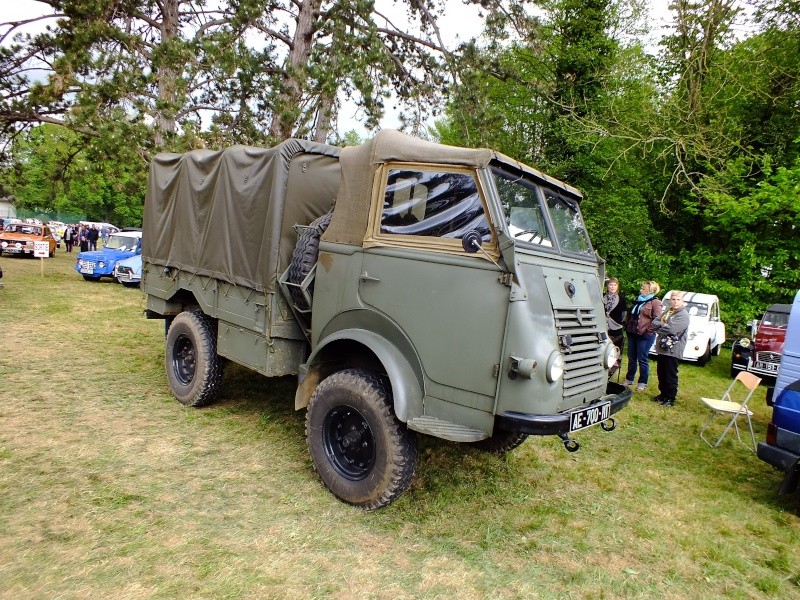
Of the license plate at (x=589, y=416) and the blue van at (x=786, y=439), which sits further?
the blue van at (x=786, y=439)

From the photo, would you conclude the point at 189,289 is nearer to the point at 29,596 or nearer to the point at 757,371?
the point at 29,596

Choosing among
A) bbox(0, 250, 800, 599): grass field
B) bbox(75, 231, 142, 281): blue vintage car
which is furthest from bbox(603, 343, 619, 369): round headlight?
bbox(75, 231, 142, 281): blue vintage car

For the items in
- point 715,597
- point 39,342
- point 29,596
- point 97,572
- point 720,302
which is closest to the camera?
point 29,596

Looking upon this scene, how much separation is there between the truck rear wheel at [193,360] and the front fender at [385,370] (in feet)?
5.15

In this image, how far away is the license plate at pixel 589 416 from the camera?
3.29 m

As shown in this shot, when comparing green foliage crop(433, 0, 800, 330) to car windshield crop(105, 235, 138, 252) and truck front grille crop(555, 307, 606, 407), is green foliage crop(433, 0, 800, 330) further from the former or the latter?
car windshield crop(105, 235, 138, 252)

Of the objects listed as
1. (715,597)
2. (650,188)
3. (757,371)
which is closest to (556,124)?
(650,188)

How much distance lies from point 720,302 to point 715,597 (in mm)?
11542

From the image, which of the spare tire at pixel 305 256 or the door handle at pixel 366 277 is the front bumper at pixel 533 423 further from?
the spare tire at pixel 305 256

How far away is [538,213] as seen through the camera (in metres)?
3.92

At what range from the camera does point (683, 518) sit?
161 inches

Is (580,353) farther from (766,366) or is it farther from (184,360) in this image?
(766,366)

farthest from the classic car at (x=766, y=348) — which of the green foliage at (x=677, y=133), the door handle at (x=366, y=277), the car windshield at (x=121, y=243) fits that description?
the car windshield at (x=121, y=243)

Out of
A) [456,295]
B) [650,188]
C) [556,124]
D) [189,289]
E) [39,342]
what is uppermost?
[556,124]
